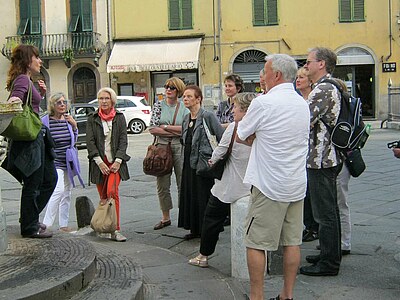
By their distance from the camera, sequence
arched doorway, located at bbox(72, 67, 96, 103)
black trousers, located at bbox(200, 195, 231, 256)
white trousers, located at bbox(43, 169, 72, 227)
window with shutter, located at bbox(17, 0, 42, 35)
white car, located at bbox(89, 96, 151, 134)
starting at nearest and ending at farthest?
black trousers, located at bbox(200, 195, 231, 256) → white trousers, located at bbox(43, 169, 72, 227) → white car, located at bbox(89, 96, 151, 134) → window with shutter, located at bbox(17, 0, 42, 35) → arched doorway, located at bbox(72, 67, 96, 103)

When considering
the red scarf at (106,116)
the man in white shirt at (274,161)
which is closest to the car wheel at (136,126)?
the red scarf at (106,116)

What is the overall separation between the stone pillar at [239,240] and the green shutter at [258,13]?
24.3 metres

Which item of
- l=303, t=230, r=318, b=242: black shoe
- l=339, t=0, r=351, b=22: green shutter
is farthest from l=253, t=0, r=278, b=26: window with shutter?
l=303, t=230, r=318, b=242: black shoe

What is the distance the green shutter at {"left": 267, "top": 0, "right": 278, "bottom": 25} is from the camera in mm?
28125

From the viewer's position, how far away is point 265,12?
2827 cm

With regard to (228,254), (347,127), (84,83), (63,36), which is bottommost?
(228,254)

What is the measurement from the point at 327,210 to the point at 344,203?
2.07 feet

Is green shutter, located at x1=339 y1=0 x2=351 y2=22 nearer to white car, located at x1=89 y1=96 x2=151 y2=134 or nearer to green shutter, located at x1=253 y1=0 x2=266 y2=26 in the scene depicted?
green shutter, located at x1=253 y1=0 x2=266 y2=26

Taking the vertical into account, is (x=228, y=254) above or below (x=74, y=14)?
below

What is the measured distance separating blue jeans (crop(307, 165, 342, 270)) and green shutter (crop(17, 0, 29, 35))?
2705 centimetres

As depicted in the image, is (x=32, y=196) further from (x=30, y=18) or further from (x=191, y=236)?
(x=30, y=18)

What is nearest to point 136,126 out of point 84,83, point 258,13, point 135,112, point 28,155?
point 135,112

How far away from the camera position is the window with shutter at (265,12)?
2816 cm

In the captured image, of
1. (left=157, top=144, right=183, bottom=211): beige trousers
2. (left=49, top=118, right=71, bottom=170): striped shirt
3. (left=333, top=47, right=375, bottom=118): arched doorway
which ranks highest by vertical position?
(left=333, top=47, right=375, bottom=118): arched doorway
